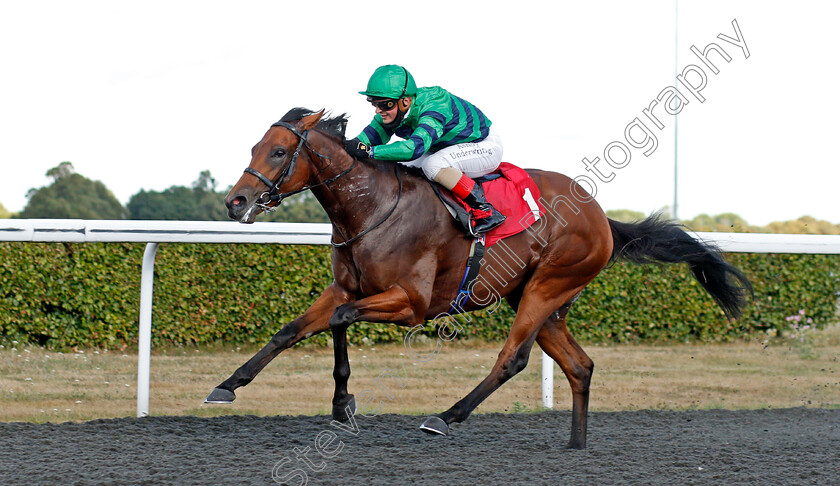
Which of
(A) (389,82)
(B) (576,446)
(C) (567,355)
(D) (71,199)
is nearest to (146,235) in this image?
(A) (389,82)

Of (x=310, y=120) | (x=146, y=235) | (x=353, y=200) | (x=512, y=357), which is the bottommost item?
(x=512, y=357)

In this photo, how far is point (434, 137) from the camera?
3588 millimetres

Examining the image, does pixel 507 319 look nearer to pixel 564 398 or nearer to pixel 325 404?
pixel 564 398

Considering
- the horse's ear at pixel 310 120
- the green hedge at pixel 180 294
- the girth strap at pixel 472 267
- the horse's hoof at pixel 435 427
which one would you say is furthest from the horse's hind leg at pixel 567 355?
the green hedge at pixel 180 294

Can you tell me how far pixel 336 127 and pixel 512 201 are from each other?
919 millimetres

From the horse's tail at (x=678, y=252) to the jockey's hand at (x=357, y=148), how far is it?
5.22ft

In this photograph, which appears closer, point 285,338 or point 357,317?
point 357,317

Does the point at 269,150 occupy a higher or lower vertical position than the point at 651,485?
higher

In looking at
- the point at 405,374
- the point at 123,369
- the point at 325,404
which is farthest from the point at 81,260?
the point at 405,374

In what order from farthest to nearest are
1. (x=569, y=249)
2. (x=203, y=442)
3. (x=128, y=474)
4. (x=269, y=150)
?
1. (x=569, y=249)
2. (x=203, y=442)
3. (x=269, y=150)
4. (x=128, y=474)

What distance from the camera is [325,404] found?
554cm

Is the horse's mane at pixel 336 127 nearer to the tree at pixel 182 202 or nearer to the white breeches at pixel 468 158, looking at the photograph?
the white breeches at pixel 468 158

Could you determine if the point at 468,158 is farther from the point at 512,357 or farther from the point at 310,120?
the point at 512,357

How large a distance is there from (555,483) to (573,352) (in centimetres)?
115
